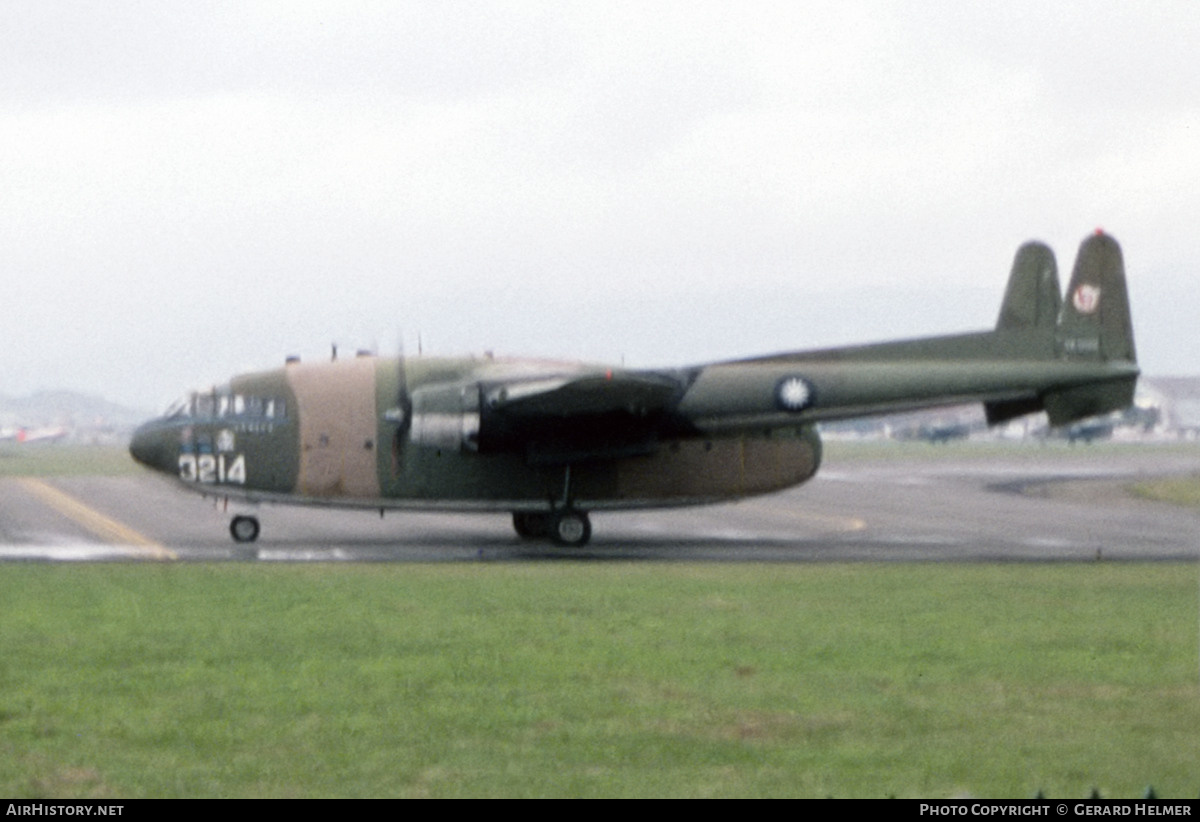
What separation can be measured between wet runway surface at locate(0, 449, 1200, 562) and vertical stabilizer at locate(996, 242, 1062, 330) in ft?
14.9

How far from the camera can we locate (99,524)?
39000 mm

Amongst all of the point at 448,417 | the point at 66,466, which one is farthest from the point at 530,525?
the point at 66,466

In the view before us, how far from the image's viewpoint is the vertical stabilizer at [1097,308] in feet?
105

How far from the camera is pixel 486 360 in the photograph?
33156 millimetres

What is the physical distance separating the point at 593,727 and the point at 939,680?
3756 mm

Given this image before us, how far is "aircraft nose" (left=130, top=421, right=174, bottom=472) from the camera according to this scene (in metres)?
32.8

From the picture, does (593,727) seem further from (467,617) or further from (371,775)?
(467,617)

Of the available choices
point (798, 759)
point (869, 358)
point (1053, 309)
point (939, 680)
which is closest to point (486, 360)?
point (869, 358)

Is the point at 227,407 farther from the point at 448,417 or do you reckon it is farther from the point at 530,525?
the point at 530,525

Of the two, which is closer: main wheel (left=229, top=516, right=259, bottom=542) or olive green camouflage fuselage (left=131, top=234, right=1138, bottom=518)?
olive green camouflage fuselage (left=131, top=234, right=1138, bottom=518)

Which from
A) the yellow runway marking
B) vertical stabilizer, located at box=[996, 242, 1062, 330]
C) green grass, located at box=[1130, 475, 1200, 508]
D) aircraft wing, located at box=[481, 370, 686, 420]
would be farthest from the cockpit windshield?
green grass, located at box=[1130, 475, 1200, 508]

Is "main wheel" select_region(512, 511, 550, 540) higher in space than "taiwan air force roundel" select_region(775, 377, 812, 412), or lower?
lower

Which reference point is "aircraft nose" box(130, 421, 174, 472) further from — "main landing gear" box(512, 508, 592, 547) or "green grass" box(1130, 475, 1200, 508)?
"green grass" box(1130, 475, 1200, 508)

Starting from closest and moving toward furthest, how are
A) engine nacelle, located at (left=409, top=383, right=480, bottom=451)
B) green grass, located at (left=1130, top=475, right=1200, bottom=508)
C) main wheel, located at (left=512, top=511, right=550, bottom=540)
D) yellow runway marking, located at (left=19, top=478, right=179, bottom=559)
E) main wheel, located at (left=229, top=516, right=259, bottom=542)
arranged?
1. engine nacelle, located at (left=409, top=383, right=480, bottom=451)
2. yellow runway marking, located at (left=19, top=478, right=179, bottom=559)
3. main wheel, located at (left=229, top=516, right=259, bottom=542)
4. main wheel, located at (left=512, top=511, right=550, bottom=540)
5. green grass, located at (left=1130, top=475, right=1200, bottom=508)
